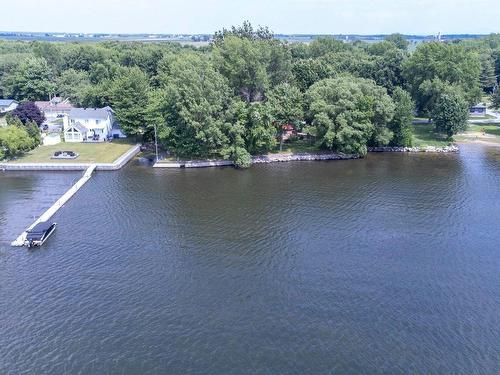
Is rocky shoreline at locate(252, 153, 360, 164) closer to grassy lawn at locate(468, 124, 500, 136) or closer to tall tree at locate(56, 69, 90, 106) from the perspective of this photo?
grassy lawn at locate(468, 124, 500, 136)

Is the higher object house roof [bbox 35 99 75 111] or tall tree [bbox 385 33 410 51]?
tall tree [bbox 385 33 410 51]

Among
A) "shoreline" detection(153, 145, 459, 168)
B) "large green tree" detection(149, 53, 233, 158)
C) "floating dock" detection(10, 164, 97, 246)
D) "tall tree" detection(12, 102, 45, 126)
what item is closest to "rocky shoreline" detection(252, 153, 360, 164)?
"shoreline" detection(153, 145, 459, 168)

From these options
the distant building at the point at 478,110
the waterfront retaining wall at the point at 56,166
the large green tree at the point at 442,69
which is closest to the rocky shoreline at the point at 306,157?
the waterfront retaining wall at the point at 56,166

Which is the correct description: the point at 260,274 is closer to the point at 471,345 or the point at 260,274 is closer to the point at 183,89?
the point at 471,345

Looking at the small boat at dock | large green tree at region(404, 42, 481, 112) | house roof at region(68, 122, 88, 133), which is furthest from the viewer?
large green tree at region(404, 42, 481, 112)

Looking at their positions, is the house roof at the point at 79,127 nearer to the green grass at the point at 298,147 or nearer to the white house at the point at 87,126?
the white house at the point at 87,126

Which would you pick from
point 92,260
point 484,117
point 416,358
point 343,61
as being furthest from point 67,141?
point 484,117
